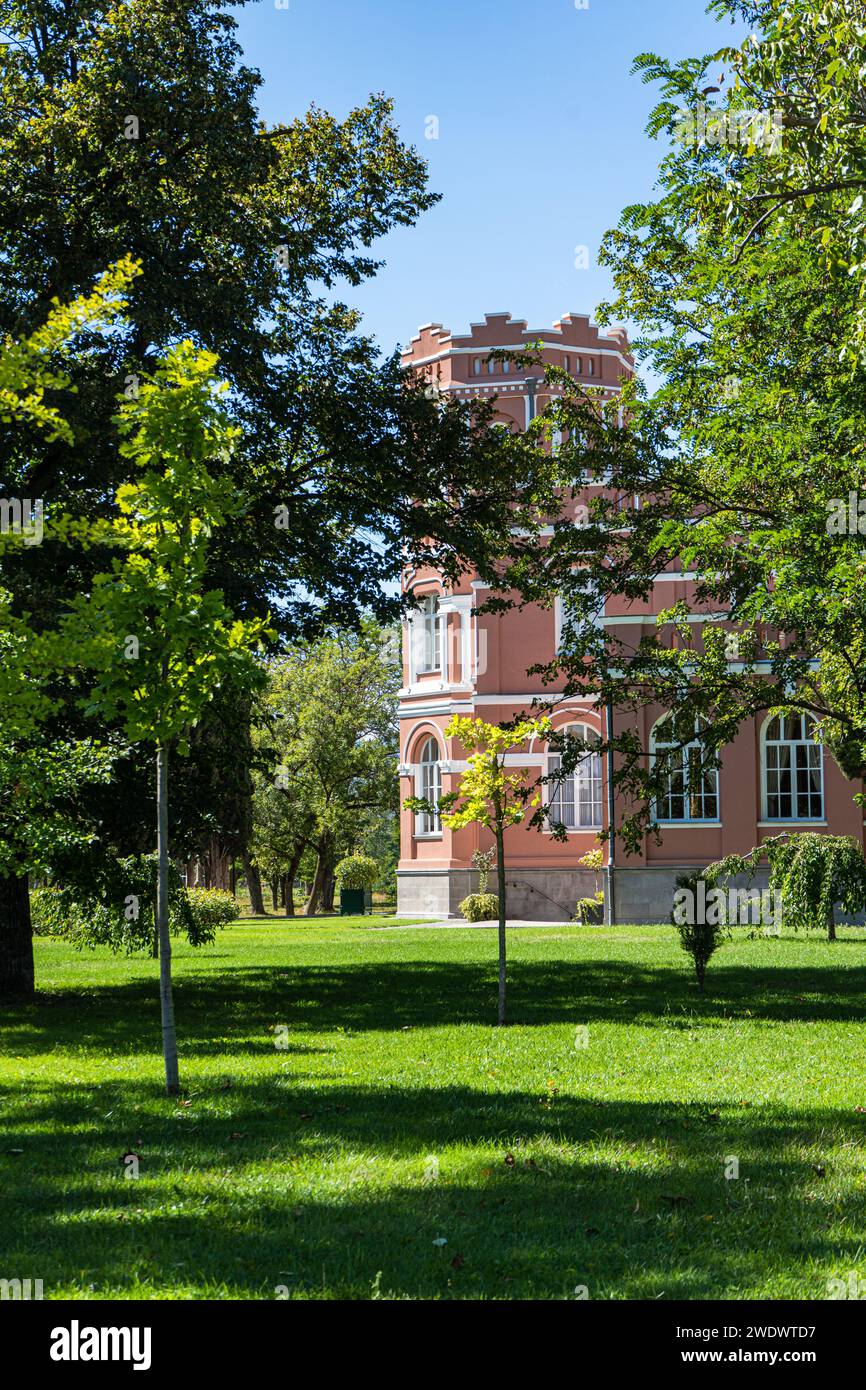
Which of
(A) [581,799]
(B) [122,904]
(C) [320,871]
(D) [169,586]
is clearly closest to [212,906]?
(A) [581,799]

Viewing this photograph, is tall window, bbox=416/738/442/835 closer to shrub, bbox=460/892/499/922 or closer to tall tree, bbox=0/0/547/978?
shrub, bbox=460/892/499/922

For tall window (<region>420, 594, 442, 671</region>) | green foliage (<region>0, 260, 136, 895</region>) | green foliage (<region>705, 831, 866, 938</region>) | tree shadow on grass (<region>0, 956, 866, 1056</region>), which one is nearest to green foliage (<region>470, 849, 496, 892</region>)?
tall window (<region>420, 594, 442, 671</region>)

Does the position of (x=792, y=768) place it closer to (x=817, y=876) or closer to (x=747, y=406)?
(x=817, y=876)

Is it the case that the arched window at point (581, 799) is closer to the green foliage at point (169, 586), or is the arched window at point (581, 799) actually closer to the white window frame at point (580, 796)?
the white window frame at point (580, 796)

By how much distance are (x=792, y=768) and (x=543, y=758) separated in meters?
7.11

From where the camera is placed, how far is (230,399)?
16.8 m

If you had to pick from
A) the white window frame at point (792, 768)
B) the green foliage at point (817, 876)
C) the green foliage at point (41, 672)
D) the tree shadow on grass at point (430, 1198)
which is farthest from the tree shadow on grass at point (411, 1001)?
the white window frame at point (792, 768)

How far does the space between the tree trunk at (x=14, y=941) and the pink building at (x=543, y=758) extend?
17.5m

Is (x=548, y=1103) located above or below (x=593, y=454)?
below

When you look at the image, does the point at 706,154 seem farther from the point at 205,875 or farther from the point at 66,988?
the point at 205,875

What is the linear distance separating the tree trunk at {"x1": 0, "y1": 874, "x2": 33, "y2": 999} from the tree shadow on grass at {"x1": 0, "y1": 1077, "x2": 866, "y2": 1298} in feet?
27.5

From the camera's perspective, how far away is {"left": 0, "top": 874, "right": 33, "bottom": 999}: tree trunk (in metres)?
16.7

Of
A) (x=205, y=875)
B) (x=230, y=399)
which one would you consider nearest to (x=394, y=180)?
(x=230, y=399)
